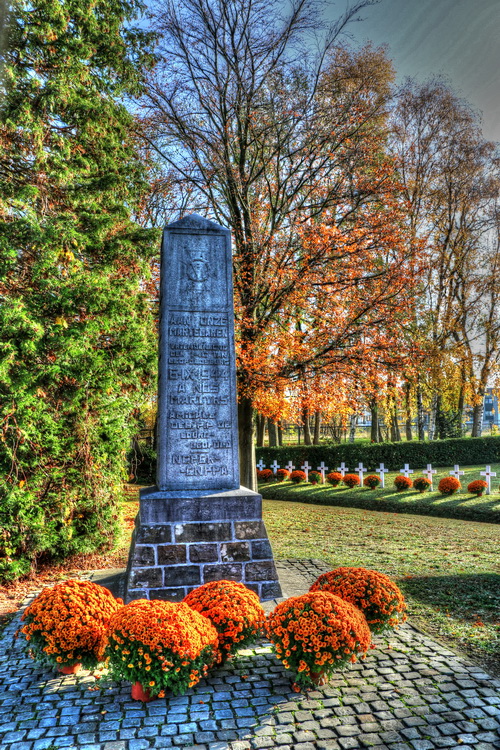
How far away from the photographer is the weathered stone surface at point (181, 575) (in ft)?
16.5

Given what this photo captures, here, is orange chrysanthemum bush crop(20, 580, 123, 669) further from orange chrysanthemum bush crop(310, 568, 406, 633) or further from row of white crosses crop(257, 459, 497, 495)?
row of white crosses crop(257, 459, 497, 495)

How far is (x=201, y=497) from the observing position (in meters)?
5.21

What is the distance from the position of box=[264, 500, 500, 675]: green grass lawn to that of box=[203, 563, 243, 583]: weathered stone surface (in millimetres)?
1859

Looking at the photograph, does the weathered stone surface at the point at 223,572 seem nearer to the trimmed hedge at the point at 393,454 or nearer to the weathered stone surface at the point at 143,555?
the weathered stone surface at the point at 143,555

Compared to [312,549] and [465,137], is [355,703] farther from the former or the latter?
[465,137]

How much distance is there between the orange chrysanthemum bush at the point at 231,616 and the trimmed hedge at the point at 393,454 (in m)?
15.0

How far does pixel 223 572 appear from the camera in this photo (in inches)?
203

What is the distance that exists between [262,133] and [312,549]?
997 centimetres

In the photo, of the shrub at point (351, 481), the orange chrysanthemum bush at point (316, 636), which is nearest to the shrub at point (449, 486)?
the shrub at point (351, 481)

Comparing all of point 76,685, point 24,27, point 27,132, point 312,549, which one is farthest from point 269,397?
point 76,685

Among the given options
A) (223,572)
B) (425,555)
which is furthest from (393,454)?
(223,572)

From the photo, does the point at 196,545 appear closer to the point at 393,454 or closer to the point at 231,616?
the point at 231,616

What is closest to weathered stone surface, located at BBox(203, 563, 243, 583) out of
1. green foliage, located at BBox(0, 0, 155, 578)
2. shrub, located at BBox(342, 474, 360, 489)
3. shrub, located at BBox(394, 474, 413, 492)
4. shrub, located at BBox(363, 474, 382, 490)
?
green foliage, located at BBox(0, 0, 155, 578)

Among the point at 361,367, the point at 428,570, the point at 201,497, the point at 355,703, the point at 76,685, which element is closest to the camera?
the point at 355,703
